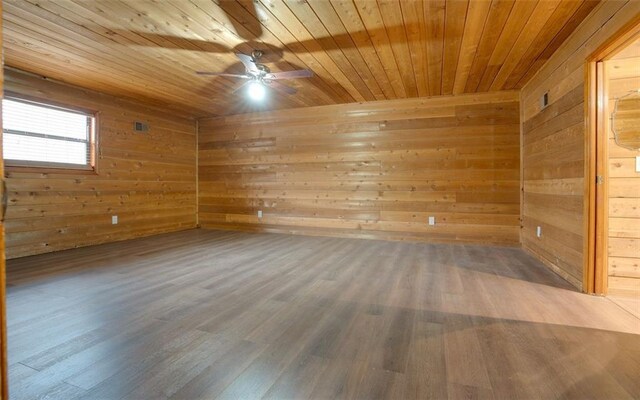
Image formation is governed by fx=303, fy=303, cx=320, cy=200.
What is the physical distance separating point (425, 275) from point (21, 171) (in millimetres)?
4934

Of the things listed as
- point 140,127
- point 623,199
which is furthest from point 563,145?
point 140,127

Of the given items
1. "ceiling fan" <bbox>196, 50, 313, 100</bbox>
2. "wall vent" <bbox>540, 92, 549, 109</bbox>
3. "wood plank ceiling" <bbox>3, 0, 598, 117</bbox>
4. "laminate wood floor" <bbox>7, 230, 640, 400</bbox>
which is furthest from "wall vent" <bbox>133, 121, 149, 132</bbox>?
"wall vent" <bbox>540, 92, 549, 109</bbox>

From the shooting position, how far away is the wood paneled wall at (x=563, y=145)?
2424mm

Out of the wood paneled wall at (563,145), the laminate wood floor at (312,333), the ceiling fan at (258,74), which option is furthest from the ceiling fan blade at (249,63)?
the wood paneled wall at (563,145)

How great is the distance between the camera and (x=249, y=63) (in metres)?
3.10

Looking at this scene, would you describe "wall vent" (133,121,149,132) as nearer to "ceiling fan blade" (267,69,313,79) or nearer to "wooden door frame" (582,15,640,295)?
"ceiling fan blade" (267,69,313,79)

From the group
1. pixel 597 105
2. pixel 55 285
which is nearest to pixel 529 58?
pixel 597 105

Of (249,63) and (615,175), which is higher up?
(249,63)

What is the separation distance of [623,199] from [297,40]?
3.13m

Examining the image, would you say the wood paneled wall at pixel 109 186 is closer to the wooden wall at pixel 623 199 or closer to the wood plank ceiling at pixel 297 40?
the wood plank ceiling at pixel 297 40

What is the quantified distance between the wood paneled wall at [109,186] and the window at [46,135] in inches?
5.1

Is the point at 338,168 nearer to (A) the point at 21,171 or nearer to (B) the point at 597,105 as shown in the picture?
(B) the point at 597,105

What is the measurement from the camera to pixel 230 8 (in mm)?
2410

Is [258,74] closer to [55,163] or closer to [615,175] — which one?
[55,163]
